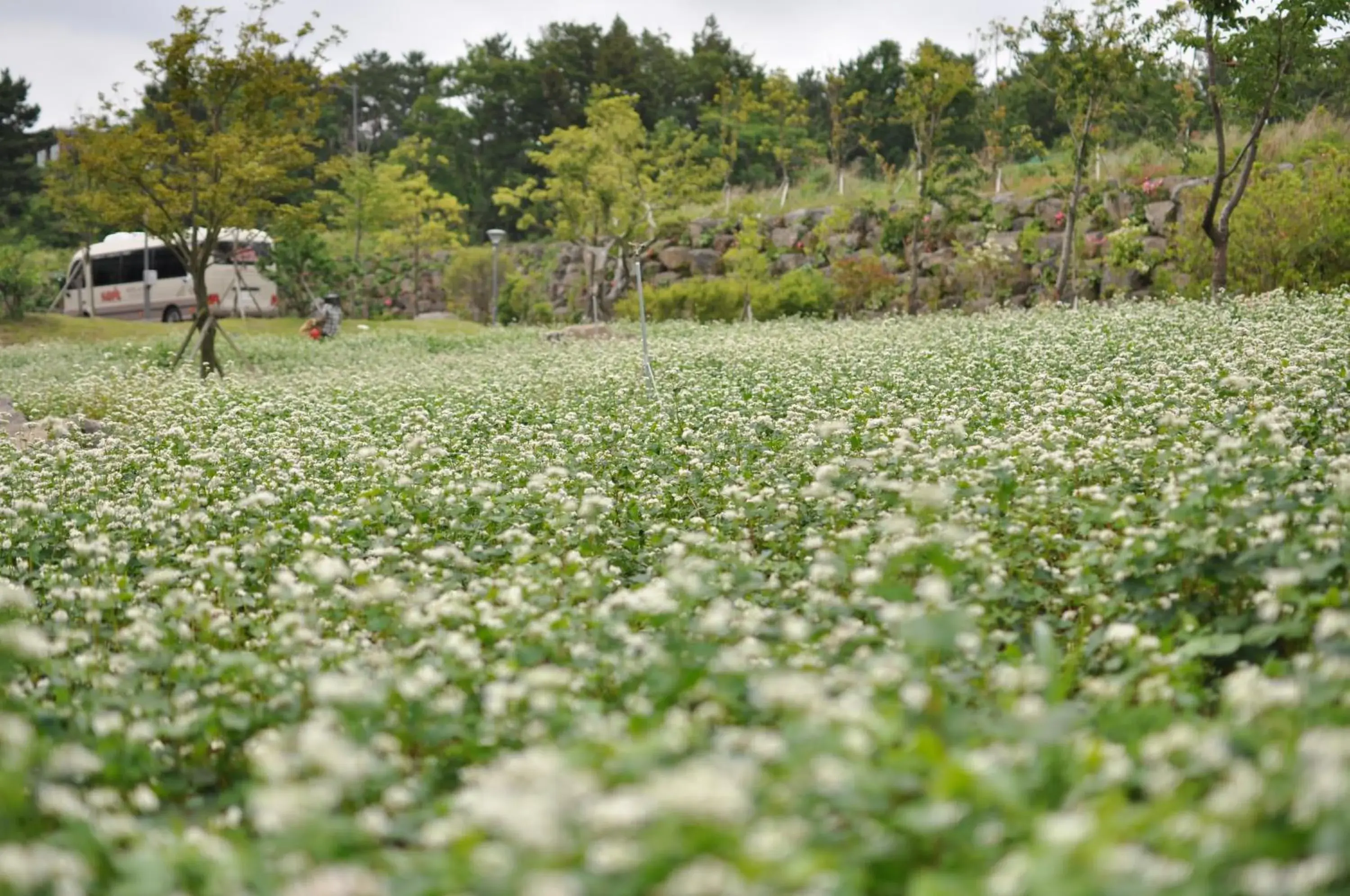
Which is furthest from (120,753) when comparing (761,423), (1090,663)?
(761,423)

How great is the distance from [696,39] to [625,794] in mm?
61782

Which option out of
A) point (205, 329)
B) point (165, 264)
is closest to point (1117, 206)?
point (205, 329)

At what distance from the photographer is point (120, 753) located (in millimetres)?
3549

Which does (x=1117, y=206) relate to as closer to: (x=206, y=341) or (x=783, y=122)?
(x=206, y=341)

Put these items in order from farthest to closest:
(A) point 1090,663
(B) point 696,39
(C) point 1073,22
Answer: (B) point 696,39 < (C) point 1073,22 < (A) point 1090,663

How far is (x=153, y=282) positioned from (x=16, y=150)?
12.6 meters

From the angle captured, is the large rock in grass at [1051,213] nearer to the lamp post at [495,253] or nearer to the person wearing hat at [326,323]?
the lamp post at [495,253]

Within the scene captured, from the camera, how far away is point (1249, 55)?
18438 mm

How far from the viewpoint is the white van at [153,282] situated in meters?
38.8

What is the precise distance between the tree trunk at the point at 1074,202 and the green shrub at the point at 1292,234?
3.22 m

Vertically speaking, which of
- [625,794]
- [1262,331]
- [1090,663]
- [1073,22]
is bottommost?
[1090,663]

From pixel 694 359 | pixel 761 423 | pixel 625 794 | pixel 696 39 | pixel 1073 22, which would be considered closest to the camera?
pixel 625 794

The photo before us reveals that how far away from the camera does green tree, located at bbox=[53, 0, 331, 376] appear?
1892cm

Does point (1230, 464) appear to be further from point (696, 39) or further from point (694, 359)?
point (696, 39)
